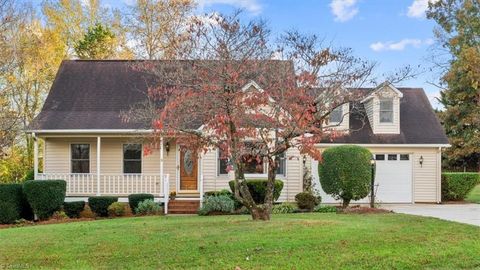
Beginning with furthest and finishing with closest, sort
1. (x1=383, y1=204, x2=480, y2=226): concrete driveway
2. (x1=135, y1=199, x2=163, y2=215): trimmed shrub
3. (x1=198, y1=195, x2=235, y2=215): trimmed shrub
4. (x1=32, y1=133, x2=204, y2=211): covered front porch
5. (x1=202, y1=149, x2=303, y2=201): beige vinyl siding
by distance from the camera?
(x1=32, y1=133, x2=204, y2=211): covered front porch, (x1=202, y1=149, x2=303, y2=201): beige vinyl siding, (x1=135, y1=199, x2=163, y2=215): trimmed shrub, (x1=198, y1=195, x2=235, y2=215): trimmed shrub, (x1=383, y1=204, x2=480, y2=226): concrete driveway

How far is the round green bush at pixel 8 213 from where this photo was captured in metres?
16.4

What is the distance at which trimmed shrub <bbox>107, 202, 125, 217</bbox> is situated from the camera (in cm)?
1716

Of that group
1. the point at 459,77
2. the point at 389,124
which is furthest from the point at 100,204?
the point at 459,77

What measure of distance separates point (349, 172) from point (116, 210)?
26.0ft

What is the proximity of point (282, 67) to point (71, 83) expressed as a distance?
1275 centimetres

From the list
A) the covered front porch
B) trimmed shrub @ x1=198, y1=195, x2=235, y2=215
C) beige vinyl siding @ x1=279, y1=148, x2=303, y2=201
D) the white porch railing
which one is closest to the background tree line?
the covered front porch

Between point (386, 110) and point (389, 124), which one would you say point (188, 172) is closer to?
point (389, 124)

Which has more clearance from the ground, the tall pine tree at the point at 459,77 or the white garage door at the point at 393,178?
the tall pine tree at the point at 459,77

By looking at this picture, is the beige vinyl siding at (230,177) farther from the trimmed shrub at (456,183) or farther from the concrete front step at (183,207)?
the trimmed shrub at (456,183)

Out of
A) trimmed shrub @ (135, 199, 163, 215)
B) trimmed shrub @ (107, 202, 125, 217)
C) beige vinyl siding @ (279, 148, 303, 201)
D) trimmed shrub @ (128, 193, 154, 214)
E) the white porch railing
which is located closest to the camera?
trimmed shrub @ (107, 202, 125, 217)

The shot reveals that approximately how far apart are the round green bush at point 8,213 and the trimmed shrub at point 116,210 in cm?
290

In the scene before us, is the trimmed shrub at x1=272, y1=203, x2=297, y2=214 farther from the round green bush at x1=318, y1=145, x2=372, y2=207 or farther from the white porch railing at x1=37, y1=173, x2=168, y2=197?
the white porch railing at x1=37, y1=173, x2=168, y2=197

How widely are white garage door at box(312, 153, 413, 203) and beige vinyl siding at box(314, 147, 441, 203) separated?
0.20 metres

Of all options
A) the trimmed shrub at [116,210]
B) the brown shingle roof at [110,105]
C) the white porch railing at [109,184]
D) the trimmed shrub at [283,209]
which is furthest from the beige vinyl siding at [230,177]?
the trimmed shrub at [116,210]
